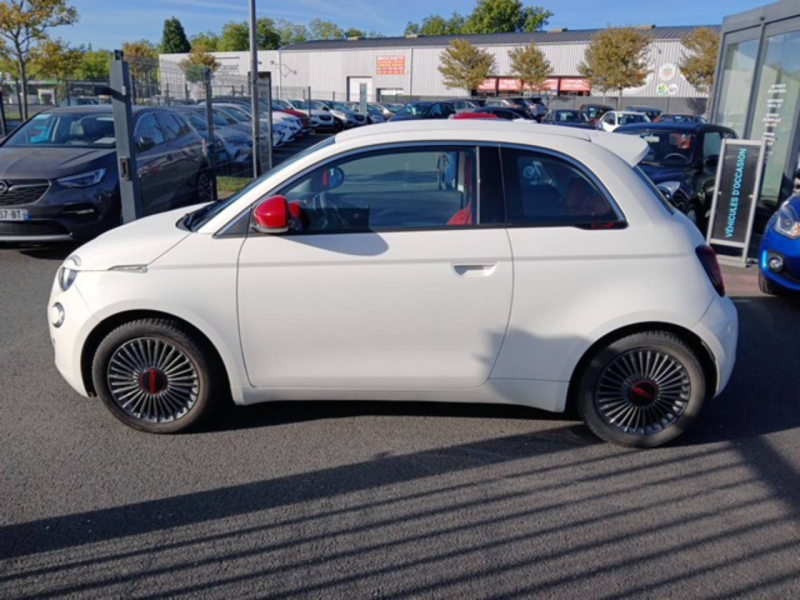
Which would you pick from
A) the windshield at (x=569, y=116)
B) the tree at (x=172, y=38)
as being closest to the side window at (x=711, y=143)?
the windshield at (x=569, y=116)

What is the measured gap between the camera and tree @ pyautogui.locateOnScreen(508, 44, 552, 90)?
5100cm

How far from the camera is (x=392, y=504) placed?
10.5 ft

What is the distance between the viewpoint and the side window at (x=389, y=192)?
3.59m

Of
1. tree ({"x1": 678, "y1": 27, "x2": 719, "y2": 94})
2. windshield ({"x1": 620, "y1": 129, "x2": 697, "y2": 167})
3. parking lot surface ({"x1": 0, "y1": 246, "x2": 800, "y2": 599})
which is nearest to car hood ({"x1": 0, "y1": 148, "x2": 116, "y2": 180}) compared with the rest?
parking lot surface ({"x1": 0, "y1": 246, "x2": 800, "y2": 599})

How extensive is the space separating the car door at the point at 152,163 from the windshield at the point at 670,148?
6.86 metres

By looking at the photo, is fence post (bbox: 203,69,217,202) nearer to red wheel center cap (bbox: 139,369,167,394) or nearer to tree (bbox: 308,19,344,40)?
red wheel center cap (bbox: 139,369,167,394)

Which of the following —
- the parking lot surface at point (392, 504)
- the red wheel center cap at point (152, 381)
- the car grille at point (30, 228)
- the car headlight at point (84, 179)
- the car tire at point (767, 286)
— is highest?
the car headlight at point (84, 179)

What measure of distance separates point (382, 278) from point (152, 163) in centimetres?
639

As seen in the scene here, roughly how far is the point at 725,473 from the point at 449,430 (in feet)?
5.00

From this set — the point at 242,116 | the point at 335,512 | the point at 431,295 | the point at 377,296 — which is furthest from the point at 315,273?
the point at 242,116

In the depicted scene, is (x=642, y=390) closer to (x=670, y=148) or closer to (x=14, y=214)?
(x=14, y=214)

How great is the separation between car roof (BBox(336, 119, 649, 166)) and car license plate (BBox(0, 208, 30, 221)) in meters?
5.23

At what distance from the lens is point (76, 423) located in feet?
13.0

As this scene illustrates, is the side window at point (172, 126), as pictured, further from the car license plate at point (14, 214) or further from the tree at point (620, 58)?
the tree at point (620, 58)
